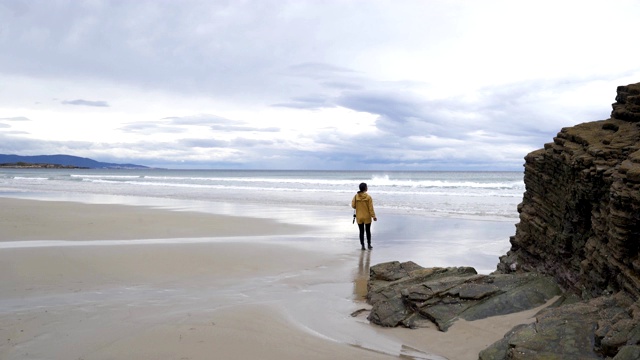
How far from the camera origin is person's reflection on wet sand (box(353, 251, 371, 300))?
8.58m

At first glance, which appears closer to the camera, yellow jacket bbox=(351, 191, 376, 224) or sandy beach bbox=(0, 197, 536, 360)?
sandy beach bbox=(0, 197, 536, 360)

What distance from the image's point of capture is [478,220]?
20.3m

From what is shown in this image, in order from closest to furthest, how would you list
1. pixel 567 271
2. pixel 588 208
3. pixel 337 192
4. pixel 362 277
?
pixel 588 208, pixel 567 271, pixel 362 277, pixel 337 192

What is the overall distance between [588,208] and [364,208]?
761 cm

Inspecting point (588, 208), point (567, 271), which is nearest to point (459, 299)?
point (567, 271)

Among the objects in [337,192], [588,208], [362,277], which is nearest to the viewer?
[588,208]

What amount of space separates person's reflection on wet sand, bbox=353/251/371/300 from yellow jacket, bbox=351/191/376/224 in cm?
92

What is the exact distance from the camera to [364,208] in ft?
44.5

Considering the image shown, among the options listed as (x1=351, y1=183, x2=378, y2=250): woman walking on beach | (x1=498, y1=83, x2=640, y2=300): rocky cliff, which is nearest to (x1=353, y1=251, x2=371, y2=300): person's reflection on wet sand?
(x1=351, y1=183, x2=378, y2=250): woman walking on beach

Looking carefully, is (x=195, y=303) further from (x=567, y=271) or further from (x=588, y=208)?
(x=588, y=208)

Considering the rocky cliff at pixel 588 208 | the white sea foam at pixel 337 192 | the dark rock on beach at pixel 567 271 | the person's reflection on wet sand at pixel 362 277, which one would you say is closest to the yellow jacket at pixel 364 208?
the person's reflection on wet sand at pixel 362 277

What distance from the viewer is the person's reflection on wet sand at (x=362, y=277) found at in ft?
28.2

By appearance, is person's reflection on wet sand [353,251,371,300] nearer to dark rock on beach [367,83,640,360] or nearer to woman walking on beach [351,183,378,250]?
dark rock on beach [367,83,640,360]

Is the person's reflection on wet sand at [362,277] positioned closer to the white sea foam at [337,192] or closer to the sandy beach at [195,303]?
the sandy beach at [195,303]
